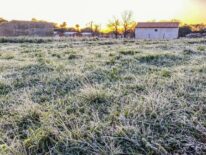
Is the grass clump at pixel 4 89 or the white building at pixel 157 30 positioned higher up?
the white building at pixel 157 30

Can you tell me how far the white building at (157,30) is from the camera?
47.4 meters

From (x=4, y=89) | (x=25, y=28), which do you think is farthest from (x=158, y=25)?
(x=4, y=89)

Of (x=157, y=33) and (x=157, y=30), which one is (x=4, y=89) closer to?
(x=157, y=33)

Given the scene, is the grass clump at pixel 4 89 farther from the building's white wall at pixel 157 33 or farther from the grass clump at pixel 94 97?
the building's white wall at pixel 157 33

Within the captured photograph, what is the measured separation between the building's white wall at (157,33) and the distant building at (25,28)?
57.0 ft

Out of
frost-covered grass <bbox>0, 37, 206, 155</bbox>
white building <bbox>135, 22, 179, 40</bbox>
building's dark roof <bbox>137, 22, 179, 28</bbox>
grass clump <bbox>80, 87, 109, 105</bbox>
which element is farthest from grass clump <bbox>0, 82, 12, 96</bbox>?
building's dark roof <bbox>137, 22, 179, 28</bbox>

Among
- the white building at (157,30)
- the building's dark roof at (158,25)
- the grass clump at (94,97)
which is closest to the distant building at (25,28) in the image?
the white building at (157,30)

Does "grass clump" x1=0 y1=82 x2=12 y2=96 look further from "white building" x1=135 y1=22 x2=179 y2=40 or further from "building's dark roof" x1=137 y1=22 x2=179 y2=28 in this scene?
"building's dark roof" x1=137 y1=22 x2=179 y2=28

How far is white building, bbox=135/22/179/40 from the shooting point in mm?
47406

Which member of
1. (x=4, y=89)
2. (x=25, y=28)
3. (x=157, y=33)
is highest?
(x=25, y=28)

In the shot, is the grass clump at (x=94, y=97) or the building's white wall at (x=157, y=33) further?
the building's white wall at (x=157, y=33)

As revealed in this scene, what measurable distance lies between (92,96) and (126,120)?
92 cm

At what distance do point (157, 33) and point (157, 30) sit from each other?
0.59 metres

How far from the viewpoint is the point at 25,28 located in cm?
4206
